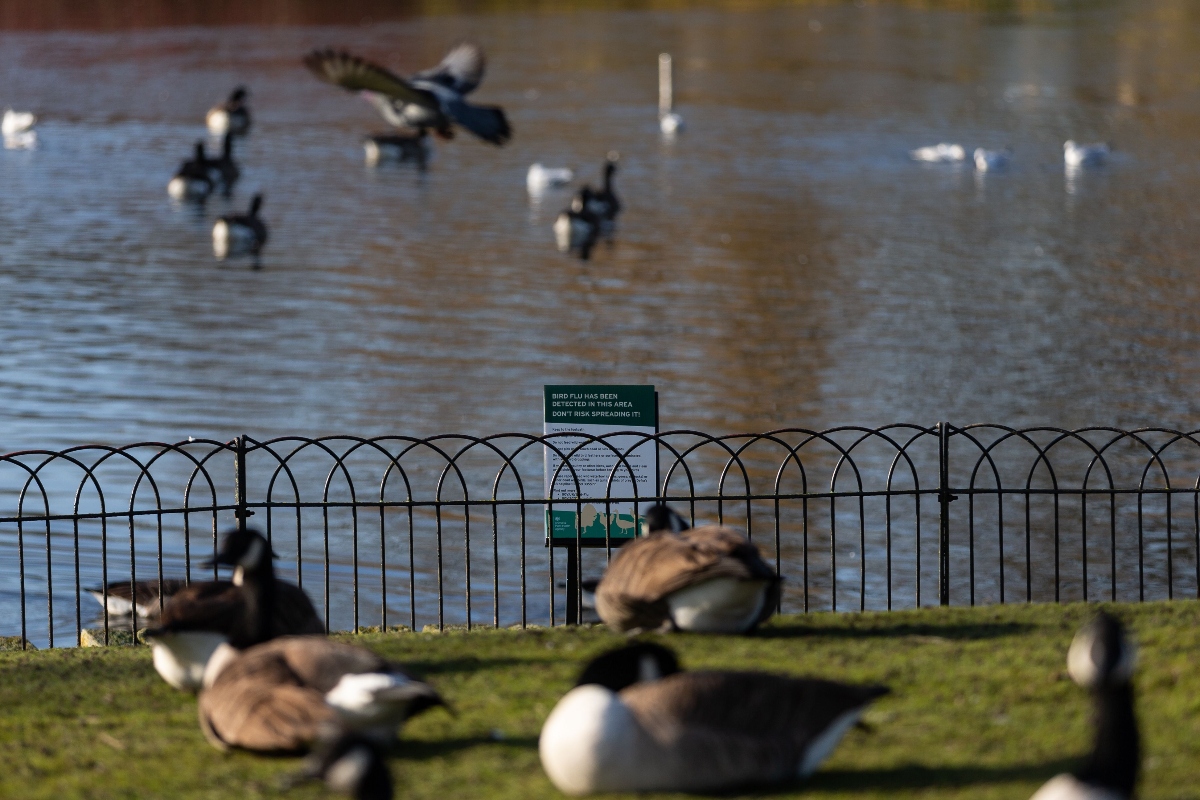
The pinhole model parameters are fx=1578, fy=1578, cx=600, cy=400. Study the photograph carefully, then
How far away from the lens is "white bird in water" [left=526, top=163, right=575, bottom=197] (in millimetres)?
31312

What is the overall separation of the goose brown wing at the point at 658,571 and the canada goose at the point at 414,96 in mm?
5768

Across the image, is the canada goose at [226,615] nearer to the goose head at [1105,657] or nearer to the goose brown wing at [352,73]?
the goose head at [1105,657]

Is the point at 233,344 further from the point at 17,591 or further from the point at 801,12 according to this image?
the point at 801,12

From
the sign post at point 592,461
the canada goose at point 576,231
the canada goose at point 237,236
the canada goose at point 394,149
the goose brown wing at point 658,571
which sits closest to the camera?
the goose brown wing at point 658,571

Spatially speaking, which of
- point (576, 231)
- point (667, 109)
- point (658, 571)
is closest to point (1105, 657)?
point (658, 571)

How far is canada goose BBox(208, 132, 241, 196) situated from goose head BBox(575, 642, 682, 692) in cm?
2791

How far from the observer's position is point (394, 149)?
36.1m

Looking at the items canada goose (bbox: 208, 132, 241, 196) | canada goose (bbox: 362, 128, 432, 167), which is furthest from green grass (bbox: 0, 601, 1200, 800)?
canada goose (bbox: 362, 128, 432, 167)

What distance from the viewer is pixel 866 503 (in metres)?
13.6

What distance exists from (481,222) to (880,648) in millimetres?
21658

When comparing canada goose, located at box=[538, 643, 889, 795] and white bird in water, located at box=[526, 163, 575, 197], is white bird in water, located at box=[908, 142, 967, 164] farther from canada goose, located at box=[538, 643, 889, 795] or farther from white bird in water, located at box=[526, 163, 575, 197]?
canada goose, located at box=[538, 643, 889, 795]

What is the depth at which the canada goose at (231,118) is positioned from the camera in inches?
1522

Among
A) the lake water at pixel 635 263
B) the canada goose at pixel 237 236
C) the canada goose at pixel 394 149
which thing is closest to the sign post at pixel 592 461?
the lake water at pixel 635 263

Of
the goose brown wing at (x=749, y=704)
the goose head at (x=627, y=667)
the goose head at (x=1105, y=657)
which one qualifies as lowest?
the goose brown wing at (x=749, y=704)
